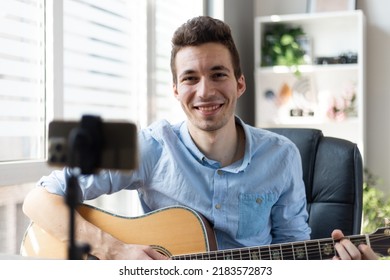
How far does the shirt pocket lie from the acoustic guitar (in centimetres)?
6

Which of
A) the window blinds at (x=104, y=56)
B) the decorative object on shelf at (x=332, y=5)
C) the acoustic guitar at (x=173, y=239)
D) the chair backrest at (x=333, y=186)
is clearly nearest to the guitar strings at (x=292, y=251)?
the acoustic guitar at (x=173, y=239)

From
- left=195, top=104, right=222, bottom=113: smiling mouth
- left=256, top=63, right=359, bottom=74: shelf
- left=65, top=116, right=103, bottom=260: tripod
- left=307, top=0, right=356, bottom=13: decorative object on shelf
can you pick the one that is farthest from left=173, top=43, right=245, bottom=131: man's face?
left=307, top=0, right=356, bottom=13: decorative object on shelf

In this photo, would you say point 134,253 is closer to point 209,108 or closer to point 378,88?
point 209,108

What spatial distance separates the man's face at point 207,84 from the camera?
93 cm

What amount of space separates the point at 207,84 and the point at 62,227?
0.34m

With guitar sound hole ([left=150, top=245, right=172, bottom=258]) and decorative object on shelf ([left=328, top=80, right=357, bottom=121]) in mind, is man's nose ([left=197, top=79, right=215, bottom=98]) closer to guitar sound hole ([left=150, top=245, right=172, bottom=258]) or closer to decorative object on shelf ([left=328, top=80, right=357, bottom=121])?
guitar sound hole ([left=150, top=245, right=172, bottom=258])

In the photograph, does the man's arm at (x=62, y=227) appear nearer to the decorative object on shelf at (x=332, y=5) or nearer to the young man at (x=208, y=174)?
the young man at (x=208, y=174)

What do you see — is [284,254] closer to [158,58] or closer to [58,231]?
[58,231]

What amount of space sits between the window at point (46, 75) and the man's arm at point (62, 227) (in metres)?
0.23

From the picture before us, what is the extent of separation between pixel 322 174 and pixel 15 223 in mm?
714

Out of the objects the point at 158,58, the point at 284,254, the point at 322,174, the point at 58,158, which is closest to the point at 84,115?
the point at 58,158

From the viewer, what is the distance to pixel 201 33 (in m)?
0.94

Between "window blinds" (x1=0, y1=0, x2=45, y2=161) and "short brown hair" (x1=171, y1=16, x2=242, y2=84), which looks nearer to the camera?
"short brown hair" (x1=171, y1=16, x2=242, y2=84)

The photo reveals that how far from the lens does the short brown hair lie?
0.92 m
